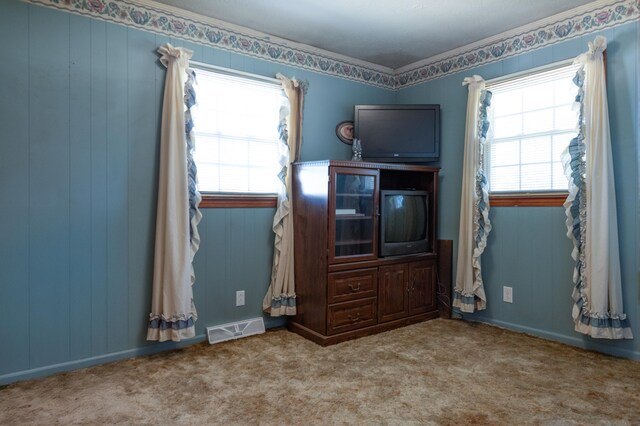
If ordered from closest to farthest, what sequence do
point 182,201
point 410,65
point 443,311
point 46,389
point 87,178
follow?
point 46,389 → point 87,178 → point 182,201 → point 443,311 → point 410,65

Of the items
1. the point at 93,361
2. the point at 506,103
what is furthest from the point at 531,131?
the point at 93,361

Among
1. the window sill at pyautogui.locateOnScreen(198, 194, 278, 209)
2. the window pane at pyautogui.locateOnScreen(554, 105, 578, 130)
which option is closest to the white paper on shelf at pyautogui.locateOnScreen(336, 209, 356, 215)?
the window sill at pyautogui.locateOnScreen(198, 194, 278, 209)

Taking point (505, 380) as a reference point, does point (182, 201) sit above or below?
above

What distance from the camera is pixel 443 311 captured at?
151 inches

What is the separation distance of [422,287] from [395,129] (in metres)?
1.43

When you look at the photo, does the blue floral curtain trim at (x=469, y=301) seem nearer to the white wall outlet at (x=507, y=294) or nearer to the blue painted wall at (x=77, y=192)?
the white wall outlet at (x=507, y=294)

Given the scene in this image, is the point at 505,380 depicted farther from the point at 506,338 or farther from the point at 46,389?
the point at 46,389

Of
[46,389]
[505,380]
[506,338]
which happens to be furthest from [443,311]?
[46,389]

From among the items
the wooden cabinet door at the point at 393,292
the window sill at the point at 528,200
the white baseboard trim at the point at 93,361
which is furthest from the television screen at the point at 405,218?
the white baseboard trim at the point at 93,361

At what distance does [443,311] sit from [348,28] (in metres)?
2.55

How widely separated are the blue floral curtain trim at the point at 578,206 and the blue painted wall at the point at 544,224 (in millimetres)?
142

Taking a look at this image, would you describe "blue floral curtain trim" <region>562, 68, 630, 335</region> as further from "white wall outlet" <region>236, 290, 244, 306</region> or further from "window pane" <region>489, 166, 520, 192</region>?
"white wall outlet" <region>236, 290, 244, 306</region>

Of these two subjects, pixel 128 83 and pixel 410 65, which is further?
pixel 410 65

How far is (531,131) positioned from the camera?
3.30 metres
